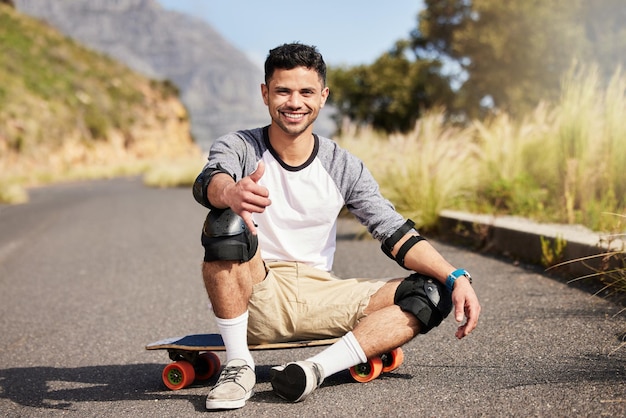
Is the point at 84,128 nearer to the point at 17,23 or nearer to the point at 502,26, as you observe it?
the point at 17,23

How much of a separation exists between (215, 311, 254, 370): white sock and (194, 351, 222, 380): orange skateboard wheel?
13.8 inches

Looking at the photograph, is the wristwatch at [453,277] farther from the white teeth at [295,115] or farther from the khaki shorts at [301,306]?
the white teeth at [295,115]

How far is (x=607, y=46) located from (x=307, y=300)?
23867mm

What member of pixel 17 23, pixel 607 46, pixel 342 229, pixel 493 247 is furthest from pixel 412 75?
pixel 17 23

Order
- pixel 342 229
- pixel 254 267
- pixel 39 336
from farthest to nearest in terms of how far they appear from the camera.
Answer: pixel 342 229, pixel 39 336, pixel 254 267

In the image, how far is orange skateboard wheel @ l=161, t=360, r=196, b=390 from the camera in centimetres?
317

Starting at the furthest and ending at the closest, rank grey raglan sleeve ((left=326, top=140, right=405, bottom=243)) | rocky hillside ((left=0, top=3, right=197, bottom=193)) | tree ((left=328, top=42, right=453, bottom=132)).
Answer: rocky hillside ((left=0, top=3, right=197, bottom=193)), tree ((left=328, top=42, right=453, bottom=132)), grey raglan sleeve ((left=326, top=140, right=405, bottom=243))

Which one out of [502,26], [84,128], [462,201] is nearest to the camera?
[462,201]

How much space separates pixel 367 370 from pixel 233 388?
65 cm

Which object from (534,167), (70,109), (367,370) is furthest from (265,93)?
(70,109)

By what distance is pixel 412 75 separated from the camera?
1088 inches

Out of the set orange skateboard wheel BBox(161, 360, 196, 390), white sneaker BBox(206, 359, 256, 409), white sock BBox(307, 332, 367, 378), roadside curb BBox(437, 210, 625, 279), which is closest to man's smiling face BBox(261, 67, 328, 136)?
white sock BBox(307, 332, 367, 378)

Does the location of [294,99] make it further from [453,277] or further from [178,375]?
[178,375]

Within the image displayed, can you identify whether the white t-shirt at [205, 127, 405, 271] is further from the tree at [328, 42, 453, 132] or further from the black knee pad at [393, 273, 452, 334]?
the tree at [328, 42, 453, 132]
